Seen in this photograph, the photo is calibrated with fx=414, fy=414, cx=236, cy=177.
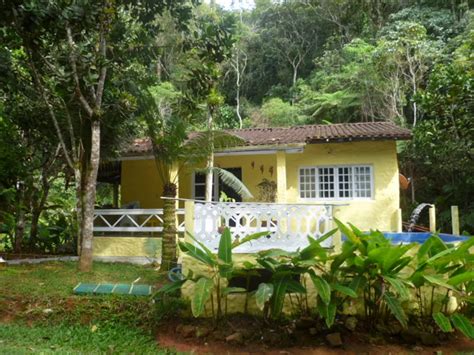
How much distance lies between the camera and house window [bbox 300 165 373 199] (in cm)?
1222

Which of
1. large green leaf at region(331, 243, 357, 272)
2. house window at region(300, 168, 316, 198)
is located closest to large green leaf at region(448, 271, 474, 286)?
large green leaf at region(331, 243, 357, 272)

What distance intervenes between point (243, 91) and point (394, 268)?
96.1 feet

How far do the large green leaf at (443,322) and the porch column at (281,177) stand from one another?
6.41 m

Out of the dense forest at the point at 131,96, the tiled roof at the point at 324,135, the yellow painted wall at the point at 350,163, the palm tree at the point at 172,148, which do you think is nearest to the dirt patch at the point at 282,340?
the palm tree at the point at 172,148

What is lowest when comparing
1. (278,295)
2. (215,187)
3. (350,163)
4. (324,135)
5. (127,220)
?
(278,295)

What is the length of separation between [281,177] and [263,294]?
21.7 ft

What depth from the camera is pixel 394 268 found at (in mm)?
5266

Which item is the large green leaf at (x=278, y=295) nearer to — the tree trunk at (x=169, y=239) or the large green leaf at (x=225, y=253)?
the large green leaf at (x=225, y=253)

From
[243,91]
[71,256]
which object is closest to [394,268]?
[71,256]

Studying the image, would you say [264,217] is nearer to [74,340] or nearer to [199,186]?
[74,340]

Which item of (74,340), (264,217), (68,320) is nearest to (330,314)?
(264,217)

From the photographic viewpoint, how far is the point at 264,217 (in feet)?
21.6

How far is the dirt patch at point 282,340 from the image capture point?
16.8 feet

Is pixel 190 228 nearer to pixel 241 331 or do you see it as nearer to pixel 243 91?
pixel 241 331
